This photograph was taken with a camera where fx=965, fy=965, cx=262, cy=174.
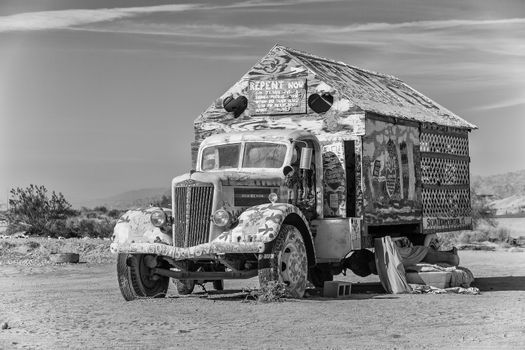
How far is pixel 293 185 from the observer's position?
13.8 metres

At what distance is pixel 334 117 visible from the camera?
49.3 feet

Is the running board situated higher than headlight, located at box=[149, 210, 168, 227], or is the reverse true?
headlight, located at box=[149, 210, 168, 227]

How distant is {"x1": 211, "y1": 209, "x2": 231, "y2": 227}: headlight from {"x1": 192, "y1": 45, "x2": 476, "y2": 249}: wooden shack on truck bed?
228 centimetres

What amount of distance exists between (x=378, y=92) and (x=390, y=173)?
1996 millimetres

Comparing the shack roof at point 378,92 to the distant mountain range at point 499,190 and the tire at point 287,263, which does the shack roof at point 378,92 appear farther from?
the distant mountain range at point 499,190

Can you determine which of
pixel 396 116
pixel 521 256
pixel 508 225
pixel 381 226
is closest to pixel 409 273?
pixel 381 226

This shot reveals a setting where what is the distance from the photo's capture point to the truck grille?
42.0 feet

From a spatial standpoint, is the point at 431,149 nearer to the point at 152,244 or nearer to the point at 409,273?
the point at 409,273

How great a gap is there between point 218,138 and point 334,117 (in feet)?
6.20

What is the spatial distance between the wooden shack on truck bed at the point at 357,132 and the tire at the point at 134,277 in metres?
2.54

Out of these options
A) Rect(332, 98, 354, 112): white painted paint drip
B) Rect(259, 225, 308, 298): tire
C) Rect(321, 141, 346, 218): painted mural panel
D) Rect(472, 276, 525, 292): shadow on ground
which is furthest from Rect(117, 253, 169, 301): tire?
Rect(472, 276, 525, 292): shadow on ground

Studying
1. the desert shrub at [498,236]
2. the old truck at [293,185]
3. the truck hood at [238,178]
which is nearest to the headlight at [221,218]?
the old truck at [293,185]

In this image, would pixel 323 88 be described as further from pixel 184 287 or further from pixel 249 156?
pixel 184 287

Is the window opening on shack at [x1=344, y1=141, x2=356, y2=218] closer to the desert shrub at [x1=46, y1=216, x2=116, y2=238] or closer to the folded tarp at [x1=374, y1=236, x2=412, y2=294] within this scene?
the folded tarp at [x1=374, y1=236, x2=412, y2=294]
